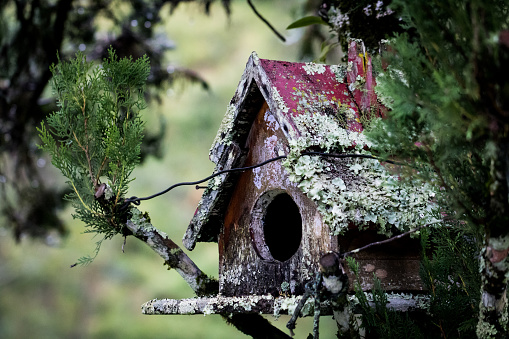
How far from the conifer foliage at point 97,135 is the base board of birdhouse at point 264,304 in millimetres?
379

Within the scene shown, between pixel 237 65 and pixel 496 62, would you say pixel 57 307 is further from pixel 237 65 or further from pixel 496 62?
pixel 496 62

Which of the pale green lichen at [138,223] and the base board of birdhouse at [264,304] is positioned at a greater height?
the pale green lichen at [138,223]

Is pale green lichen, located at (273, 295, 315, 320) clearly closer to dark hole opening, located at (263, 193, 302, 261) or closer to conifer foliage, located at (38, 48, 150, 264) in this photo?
dark hole opening, located at (263, 193, 302, 261)

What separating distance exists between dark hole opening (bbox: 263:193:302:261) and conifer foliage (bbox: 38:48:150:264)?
1.77 feet

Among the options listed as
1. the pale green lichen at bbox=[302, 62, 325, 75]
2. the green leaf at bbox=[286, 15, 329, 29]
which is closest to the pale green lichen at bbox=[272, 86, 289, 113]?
the pale green lichen at bbox=[302, 62, 325, 75]

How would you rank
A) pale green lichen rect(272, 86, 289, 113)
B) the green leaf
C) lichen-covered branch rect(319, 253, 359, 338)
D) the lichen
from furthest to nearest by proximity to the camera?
the green leaf → the lichen → pale green lichen rect(272, 86, 289, 113) → lichen-covered branch rect(319, 253, 359, 338)

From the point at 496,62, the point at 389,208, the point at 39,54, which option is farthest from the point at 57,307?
the point at 496,62

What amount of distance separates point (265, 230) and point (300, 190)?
327 millimetres

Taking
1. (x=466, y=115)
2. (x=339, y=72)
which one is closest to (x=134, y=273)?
(x=339, y=72)

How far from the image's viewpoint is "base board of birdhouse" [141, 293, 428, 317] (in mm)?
1632

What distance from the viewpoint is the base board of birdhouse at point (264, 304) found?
5.35ft

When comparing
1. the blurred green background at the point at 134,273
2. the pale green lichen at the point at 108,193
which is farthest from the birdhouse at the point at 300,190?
the blurred green background at the point at 134,273

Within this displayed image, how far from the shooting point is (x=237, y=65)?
931 cm

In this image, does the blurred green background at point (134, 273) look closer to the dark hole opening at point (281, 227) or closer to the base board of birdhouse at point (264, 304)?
the dark hole opening at point (281, 227)
